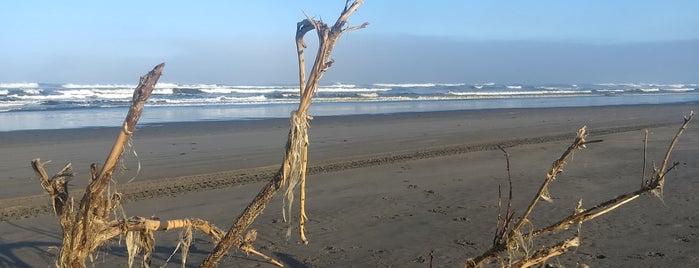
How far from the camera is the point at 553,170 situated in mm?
1941

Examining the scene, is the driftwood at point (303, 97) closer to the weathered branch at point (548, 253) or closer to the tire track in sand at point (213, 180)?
the weathered branch at point (548, 253)

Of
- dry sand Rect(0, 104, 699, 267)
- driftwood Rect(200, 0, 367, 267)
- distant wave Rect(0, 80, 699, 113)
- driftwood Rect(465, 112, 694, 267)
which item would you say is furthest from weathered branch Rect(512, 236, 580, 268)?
distant wave Rect(0, 80, 699, 113)

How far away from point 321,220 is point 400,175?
3.31 metres

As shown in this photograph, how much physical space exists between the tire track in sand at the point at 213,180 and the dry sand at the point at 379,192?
0.03 metres

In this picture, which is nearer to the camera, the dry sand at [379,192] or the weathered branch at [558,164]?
the weathered branch at [558,164]

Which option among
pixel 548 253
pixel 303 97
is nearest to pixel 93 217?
pixel 303 97

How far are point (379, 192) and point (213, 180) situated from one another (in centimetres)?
265

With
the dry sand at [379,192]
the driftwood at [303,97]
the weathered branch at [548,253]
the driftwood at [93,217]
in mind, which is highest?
the driftwood at [303,97]

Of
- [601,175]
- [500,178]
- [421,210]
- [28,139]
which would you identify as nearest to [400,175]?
[500,178]

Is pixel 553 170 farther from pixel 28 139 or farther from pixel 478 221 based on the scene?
pixel 28 139

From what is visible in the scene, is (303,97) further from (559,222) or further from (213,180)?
(213,180)

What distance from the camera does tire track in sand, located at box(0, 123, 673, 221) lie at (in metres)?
7.76

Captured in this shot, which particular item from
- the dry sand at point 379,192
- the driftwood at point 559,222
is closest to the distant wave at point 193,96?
the dry sand at point 379,192

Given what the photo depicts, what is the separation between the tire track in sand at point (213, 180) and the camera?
25.5ft
